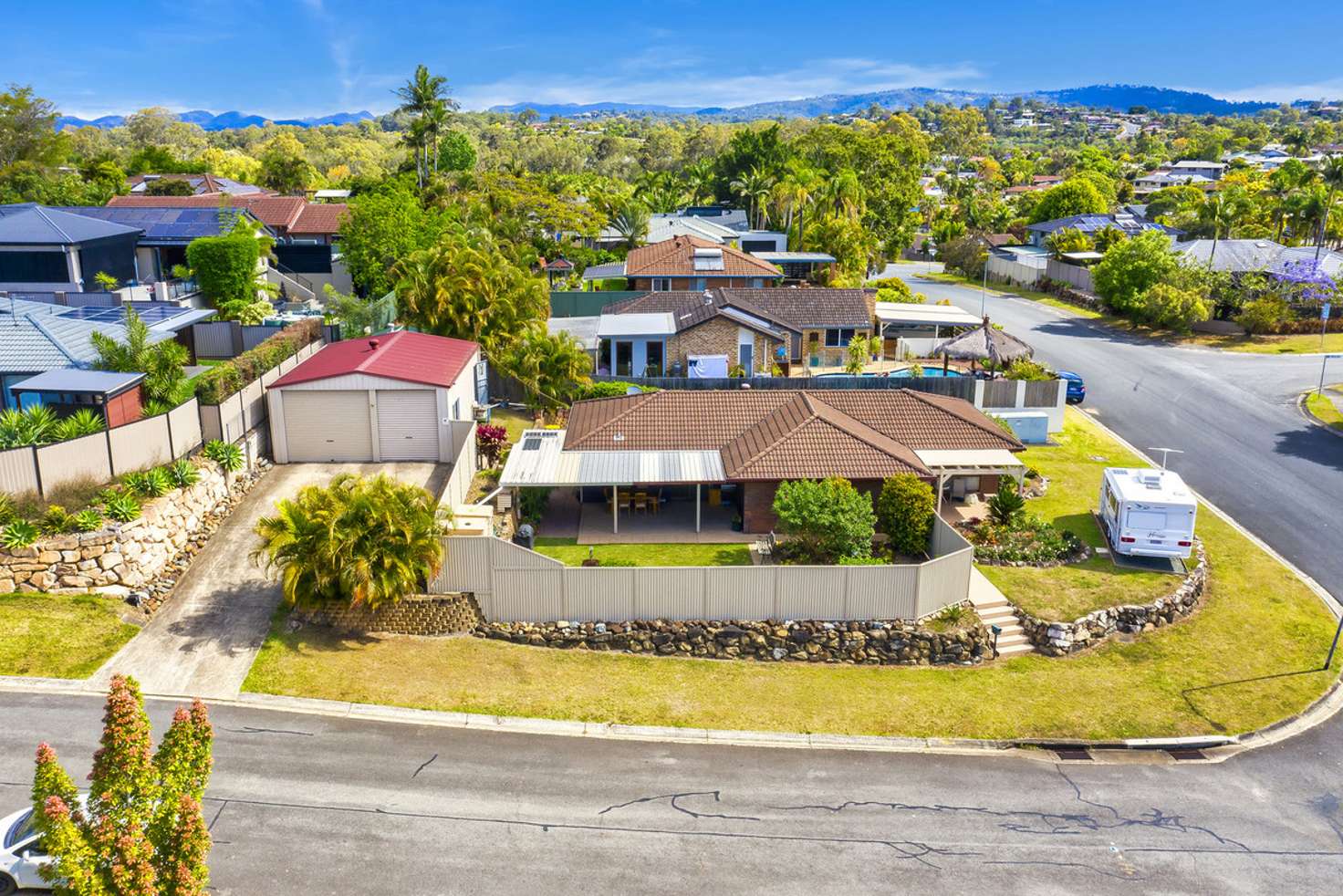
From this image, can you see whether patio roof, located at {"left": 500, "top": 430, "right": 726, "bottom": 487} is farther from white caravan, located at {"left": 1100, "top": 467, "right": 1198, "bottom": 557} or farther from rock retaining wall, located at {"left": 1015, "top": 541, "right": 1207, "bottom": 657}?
white caravan, located at {"left": 1100, "top": 467, "right": 1198, "bottom": 557}

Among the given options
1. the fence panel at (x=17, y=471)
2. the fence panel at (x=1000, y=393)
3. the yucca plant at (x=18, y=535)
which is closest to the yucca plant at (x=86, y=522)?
the yucca plant at (x=18, y=535)

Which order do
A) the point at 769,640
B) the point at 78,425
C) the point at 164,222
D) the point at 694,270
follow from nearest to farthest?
the point at 769,640
the point at 78,425
the point at 164,222
the point at 694,270

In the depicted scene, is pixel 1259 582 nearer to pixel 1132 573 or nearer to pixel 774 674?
pixel 1132 573

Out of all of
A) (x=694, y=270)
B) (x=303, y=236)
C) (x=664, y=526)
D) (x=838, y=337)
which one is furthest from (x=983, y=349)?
(x=303, y=236)

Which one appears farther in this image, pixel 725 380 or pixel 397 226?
pixel 397 226

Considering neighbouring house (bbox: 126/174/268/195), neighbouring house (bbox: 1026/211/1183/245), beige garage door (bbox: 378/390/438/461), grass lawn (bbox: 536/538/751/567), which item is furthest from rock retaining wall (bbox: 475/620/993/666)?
neighbouring house (bbox: 126/174/268/195)

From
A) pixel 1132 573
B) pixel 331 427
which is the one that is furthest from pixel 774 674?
pixel 331 427

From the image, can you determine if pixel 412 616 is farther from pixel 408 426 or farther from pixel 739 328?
pixel 739 328
